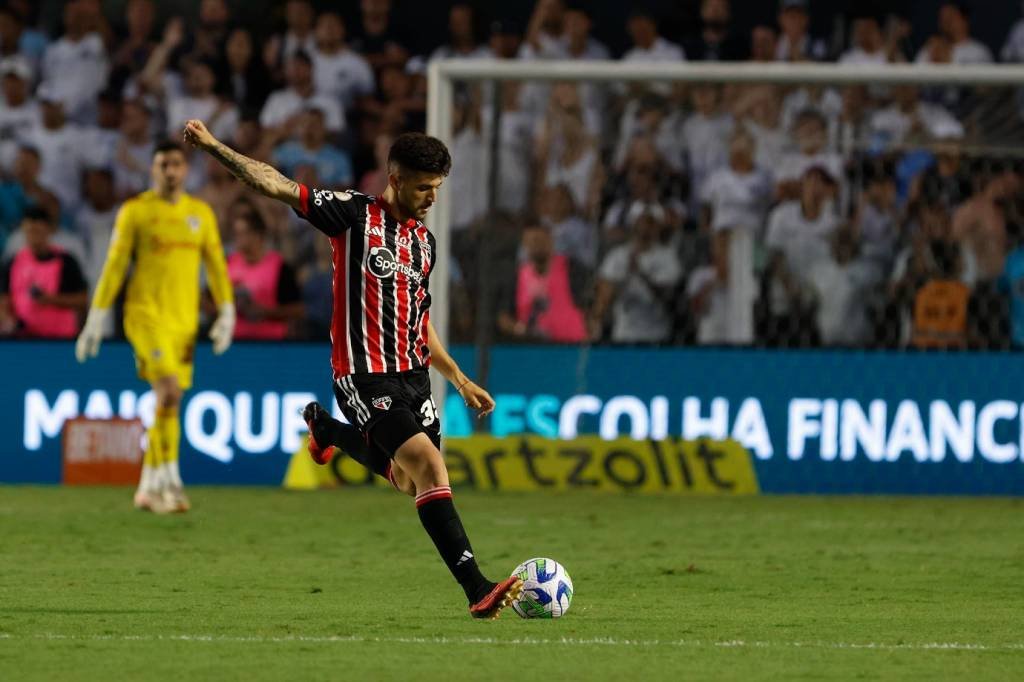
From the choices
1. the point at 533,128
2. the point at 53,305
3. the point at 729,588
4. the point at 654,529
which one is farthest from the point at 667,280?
the point at 729,588

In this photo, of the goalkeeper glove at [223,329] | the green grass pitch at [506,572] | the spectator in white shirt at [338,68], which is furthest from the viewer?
the spectator in white shirt at [338,68]

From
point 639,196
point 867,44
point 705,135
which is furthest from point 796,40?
point 639,196

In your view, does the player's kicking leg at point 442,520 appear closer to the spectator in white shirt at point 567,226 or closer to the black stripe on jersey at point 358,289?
the black stripe on jersey at point 358,289

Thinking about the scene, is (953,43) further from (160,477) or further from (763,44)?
(160,477)

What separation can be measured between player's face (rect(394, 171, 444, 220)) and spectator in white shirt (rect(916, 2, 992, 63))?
10049mm

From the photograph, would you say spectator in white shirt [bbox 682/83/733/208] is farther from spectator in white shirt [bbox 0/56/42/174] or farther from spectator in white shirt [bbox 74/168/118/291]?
spectator in white shirt [bbox 0/56/42/174]

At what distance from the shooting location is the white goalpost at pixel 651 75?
14.2 meters

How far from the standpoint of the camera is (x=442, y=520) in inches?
281

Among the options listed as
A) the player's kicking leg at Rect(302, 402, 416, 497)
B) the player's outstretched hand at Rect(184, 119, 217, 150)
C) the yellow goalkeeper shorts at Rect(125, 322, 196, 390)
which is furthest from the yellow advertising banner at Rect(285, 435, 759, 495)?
the player's outstretched hand at Rect(184, 119, 217, 150)

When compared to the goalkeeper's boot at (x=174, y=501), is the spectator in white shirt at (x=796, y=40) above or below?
above

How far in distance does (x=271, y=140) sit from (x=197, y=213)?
4219mm

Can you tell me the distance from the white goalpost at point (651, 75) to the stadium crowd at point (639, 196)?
0.59 meters

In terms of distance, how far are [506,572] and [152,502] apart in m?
3.78

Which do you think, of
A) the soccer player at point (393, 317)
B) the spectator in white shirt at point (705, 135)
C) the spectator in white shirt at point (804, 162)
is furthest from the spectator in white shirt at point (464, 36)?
the soccer player at point (393, 317)
